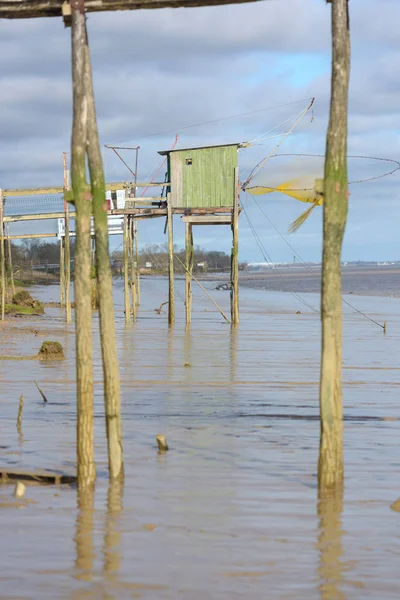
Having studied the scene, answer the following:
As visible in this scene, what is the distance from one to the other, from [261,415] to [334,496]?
4156 millimetres

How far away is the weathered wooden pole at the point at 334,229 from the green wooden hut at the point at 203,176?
2020 cm

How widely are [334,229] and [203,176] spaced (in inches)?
826

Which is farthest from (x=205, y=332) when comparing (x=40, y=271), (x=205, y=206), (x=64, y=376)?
(x=40, y=271)

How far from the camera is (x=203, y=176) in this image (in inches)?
1104

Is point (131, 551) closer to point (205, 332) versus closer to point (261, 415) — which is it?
point (261, 415)

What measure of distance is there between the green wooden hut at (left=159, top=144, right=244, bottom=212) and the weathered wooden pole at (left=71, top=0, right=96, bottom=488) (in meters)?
20.1

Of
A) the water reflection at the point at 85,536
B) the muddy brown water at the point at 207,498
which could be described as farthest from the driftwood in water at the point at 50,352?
the water reflection at the point at 85,536

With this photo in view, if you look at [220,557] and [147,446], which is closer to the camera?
[220,557]

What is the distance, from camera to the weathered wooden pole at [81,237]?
7.39m

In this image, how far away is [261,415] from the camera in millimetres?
11773

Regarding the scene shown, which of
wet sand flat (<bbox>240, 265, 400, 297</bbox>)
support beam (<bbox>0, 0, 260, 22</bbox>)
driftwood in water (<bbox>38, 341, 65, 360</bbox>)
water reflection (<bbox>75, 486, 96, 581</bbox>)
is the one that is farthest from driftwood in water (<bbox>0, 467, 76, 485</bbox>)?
wet sand flat (<bbox>240, 265, 400, 297</bbox>)

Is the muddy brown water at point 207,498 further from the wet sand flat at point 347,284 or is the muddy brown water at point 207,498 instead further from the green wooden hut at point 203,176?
the wet sand flat at point 347,284

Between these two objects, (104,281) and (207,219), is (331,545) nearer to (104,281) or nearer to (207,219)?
(104,281)

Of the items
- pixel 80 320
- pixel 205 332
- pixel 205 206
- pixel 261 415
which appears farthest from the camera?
pixel 205 206
